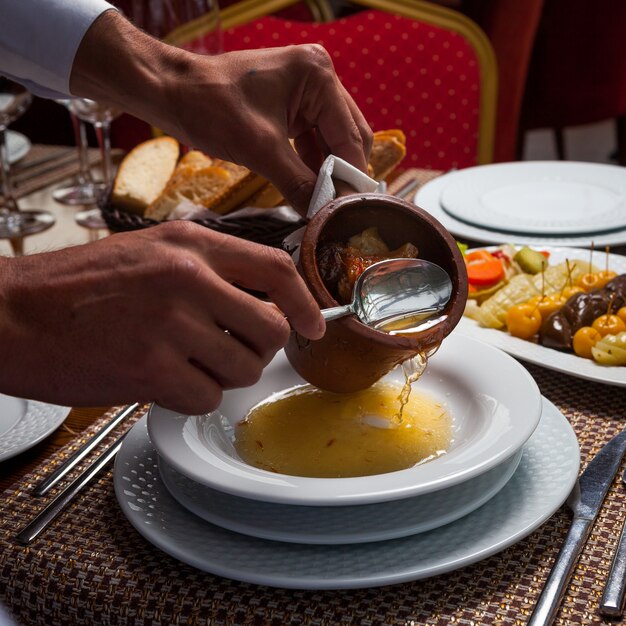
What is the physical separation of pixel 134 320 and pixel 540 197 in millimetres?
1090

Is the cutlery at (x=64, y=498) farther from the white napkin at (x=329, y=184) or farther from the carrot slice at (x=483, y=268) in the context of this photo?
the carrot slice at (x=483, y=268)

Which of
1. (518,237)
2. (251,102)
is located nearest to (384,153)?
(518,237)

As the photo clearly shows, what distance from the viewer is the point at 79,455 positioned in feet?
2.74

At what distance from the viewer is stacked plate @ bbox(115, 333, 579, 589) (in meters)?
0.64

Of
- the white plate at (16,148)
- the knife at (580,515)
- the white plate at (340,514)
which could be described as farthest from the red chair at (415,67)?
the white plate at (340,514)

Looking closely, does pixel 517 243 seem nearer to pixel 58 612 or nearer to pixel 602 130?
pixel 58 612

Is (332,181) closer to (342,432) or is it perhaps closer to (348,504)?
(342,432)

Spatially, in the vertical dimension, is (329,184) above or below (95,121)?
above

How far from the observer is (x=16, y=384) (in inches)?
25.3

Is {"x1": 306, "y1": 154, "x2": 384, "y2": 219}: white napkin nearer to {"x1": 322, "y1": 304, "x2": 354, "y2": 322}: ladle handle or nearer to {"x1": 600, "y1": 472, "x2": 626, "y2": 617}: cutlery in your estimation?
{"x1": 322, "y1": 304, "x2": 354, "y2": 322}: ladle handle

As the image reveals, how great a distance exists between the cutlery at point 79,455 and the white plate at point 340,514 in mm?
117

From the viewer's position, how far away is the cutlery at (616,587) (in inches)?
23.8

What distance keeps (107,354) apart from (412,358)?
0.30m

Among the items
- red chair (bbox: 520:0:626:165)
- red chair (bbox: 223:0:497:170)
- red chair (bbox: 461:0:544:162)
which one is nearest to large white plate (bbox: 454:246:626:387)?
red chair (bbox: 223:0:497:170)
